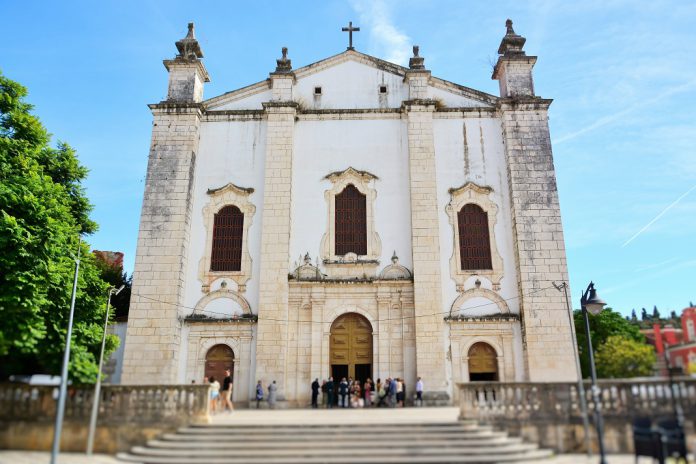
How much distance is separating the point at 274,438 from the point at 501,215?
12568 mm

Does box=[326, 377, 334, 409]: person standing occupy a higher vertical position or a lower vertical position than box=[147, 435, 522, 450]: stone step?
higher

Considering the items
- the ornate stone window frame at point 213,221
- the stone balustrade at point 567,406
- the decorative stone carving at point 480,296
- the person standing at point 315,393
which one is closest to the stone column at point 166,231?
the ornate stone window frame at point 213,221

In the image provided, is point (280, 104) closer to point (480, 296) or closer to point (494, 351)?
point (480, 296)

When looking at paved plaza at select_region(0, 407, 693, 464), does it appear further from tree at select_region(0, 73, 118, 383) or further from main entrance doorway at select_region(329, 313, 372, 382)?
main entrance doorway at select_region(329, 313, 372, 382)

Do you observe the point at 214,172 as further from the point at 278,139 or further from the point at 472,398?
the point at 472,398

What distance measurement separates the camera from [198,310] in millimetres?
19641

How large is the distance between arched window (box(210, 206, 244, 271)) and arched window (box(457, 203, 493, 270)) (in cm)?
851

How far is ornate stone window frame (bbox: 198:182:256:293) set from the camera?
20.0 metres

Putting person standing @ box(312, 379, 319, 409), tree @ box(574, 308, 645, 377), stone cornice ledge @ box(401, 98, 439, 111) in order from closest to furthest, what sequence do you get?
person standing @ box(312, 379, 319, 409)
stone cornice ledge @ box(401, 98, 439, 111)
tree @ box(574, 308, 645, 377)

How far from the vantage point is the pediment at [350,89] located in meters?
22.3

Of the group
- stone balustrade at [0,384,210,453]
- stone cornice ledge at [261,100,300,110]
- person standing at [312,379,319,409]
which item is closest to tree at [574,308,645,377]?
person standing at [312,379,319,409]

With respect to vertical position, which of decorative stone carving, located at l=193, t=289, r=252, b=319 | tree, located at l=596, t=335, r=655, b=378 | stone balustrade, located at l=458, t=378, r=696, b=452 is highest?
decorative stone carving, located at l=193, t=289, r=252, b=319

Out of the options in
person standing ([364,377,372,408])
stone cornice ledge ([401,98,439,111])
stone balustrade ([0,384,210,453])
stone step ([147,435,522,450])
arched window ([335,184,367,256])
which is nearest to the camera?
stone step ([147,435,522,450])

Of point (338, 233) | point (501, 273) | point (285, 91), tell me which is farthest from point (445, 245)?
point (285, 91)
